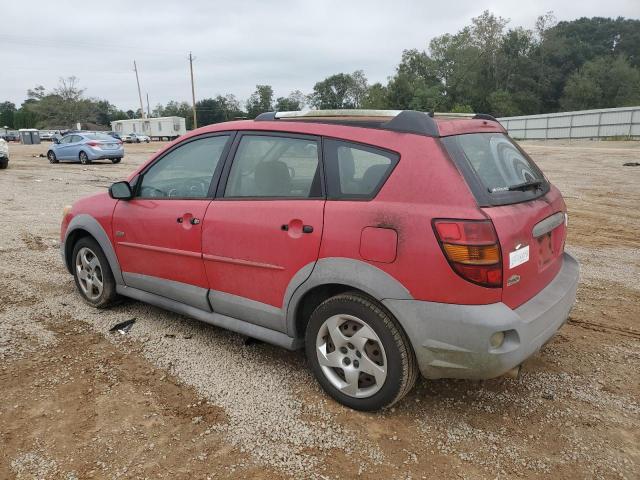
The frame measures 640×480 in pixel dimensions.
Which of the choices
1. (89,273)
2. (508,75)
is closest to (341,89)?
(508,75)

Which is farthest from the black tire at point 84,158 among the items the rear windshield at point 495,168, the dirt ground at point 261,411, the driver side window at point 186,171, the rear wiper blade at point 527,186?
the rear wiper blade at point 527,186

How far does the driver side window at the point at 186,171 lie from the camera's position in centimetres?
374

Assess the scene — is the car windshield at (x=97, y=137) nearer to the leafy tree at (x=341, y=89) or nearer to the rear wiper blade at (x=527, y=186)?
the rear wiper blade at (x=527, y=186)

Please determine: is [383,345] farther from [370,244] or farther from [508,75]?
[508,75]

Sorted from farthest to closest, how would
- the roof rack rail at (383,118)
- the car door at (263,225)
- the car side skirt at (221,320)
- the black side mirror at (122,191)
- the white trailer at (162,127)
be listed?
the white trailer at (162,127) → the black side mirror at (122,191) → the car side skirt at (221,320) → the car door at (263,225) → the roof rack rail at (383,118)

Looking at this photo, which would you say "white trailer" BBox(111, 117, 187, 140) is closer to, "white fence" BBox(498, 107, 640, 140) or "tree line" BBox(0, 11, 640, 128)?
"tree line" BBox(0, 11, 640, 128)

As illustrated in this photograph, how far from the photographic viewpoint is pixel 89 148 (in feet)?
71.4

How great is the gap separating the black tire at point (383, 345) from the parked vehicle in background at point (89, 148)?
2132cm

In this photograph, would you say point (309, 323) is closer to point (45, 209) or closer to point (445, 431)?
point (445, 431)

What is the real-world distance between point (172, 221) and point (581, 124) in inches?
1859

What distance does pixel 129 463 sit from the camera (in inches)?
103

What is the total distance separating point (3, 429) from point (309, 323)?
72.8 inches

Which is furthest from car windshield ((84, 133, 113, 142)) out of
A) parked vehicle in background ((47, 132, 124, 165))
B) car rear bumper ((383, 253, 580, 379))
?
car rear bumper ((383, 253, 580, 379))

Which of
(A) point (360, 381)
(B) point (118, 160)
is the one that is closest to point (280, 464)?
(A) point (360, 381)
